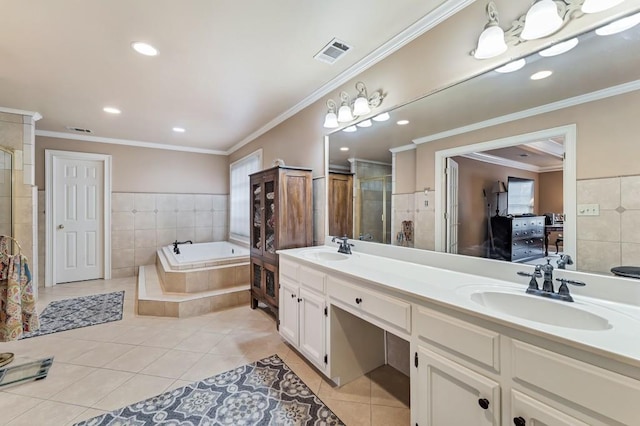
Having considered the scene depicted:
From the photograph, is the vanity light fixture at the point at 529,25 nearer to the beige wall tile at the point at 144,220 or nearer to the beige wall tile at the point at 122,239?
the beige wall tile at the point at 144,220

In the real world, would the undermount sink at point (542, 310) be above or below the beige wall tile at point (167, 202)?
below

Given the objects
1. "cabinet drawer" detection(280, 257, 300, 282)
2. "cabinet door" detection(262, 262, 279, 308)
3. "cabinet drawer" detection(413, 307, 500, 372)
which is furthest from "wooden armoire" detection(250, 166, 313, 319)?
"cabinet drawer" detection(413, 307, 500, 372)

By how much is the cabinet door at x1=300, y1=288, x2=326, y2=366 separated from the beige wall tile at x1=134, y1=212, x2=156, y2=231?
13.0ft

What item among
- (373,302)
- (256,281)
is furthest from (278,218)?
(373,302)

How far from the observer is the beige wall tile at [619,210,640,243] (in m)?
1.06

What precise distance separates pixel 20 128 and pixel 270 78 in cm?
322

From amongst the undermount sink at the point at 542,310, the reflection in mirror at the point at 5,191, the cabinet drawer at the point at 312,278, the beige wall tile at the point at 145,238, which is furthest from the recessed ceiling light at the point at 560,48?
the beige wall tile at the point at 145,238

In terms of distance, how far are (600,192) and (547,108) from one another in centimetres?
44

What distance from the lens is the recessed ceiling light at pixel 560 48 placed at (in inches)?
47.3

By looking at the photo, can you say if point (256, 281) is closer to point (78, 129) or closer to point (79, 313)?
point (79, 313)

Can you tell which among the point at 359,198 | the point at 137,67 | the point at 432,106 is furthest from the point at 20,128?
the point at 432,106

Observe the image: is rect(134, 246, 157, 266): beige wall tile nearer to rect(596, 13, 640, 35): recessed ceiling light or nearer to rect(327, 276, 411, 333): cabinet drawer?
rect(327, 276, 411, 333): cabinet drawer

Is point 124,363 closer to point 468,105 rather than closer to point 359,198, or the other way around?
point 359,198

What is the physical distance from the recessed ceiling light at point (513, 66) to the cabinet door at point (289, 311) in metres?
1.89
